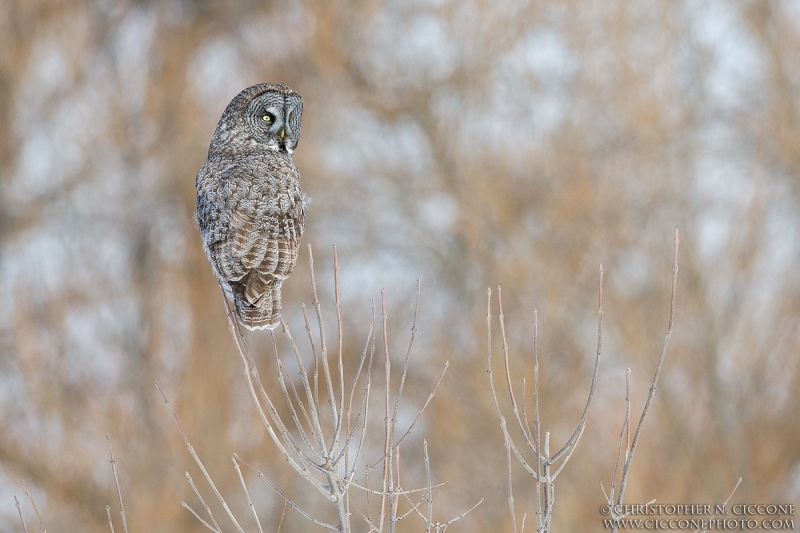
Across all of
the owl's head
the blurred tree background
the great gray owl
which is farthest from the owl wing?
the blurred tree background

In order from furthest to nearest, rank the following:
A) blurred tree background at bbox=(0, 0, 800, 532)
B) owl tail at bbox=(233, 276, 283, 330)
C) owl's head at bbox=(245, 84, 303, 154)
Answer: blurred tree background at bbox=(0, 0, 800, 532), owl's head at bbox=(245, 84, 303, 154), owl tail at bbox=(233, 276, 283, 330)

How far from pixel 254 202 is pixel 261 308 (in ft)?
1.39

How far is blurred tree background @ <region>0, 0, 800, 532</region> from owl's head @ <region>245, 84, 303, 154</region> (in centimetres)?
711

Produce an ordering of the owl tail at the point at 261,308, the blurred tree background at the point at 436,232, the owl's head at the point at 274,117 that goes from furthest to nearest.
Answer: the blurred tree background at the point at 436,232, the owl's head at the point at 274,117, the owl tail at the point at 261,308

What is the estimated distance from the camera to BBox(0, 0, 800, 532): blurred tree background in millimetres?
11008

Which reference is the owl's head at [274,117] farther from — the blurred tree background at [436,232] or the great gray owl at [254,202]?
the blurred tree background at [436,232]

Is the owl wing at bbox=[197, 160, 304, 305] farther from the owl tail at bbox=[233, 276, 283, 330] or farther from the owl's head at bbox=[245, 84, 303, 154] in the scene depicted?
the owl's head at bbox=[245, 84, 303, 154]

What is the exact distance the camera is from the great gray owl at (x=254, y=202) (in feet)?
11.2

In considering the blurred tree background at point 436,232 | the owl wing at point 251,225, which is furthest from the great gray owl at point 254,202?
the blurred tree background at point 436,232

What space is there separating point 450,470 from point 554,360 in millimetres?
Result: 1710

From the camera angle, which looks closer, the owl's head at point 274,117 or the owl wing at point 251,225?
the owl wing at point 251,225

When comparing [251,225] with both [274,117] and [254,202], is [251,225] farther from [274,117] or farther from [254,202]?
[274,117]

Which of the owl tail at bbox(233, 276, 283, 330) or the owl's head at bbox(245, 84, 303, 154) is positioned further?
the owl's head at bbox(245, 84, 303, 154)

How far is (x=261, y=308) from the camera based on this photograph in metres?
3.36
